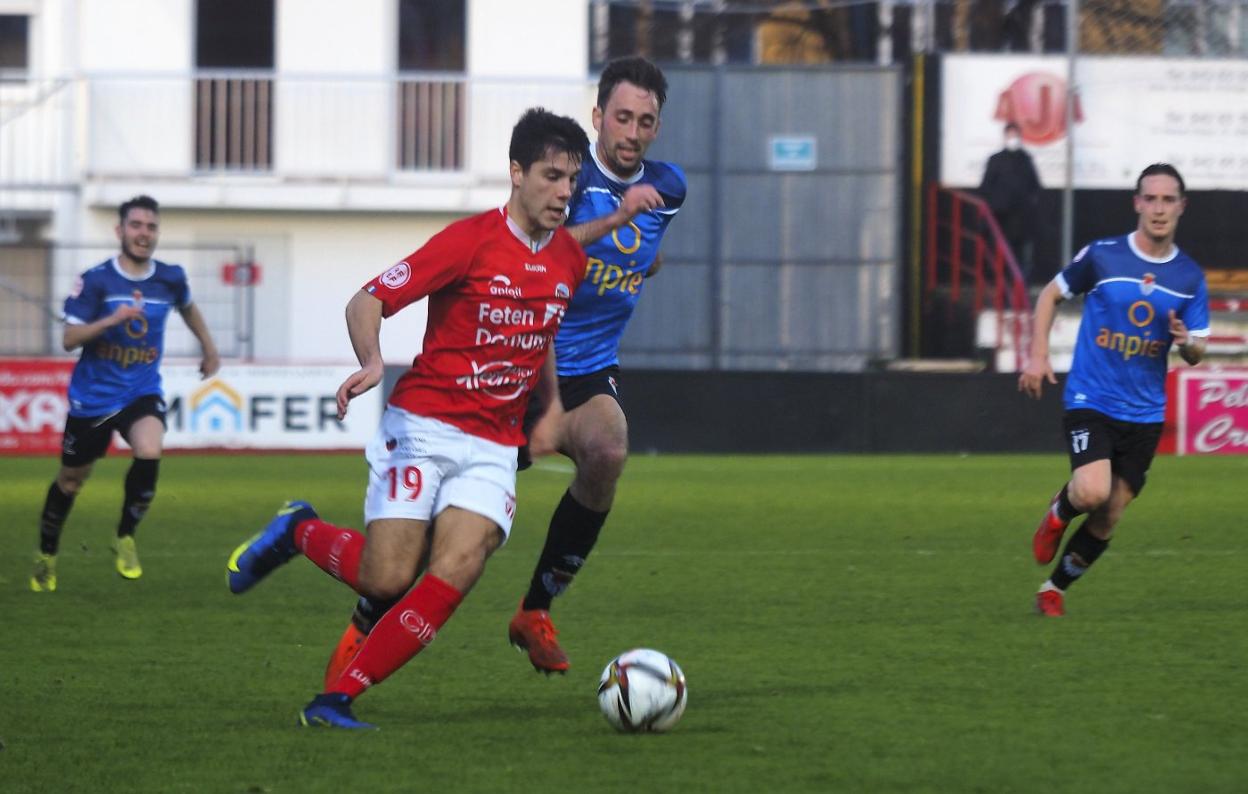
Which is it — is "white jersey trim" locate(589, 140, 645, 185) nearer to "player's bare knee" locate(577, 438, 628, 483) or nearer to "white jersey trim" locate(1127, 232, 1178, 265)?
"player's bare knee" locate(577, 438, 628, 483)

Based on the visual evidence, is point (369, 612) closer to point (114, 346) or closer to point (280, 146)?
point (114, 346)

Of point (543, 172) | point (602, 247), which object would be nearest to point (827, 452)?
point (602, 247)

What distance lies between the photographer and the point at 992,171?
23.3 meters

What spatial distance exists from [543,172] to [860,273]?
18.7 m

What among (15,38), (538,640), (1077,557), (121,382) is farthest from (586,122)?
(538,640)

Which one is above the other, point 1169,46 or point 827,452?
point 1169,46

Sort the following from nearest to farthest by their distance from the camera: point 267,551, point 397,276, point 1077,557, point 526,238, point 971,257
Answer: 1. point 397,276
2. point 526,238
3. point 267,551
4. point 1077,557
5. point 971,257

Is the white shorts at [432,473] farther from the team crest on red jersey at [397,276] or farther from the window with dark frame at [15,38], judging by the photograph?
the window with dark frame at [15,38]

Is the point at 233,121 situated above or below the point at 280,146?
above

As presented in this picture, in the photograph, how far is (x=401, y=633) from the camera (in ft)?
19.7

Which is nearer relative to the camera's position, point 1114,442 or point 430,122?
point 1114,442

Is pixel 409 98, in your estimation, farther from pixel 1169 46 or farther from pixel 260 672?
pixel 260 672

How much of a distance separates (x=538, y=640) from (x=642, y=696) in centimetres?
124

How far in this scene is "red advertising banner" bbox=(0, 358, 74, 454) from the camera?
21.1 meters
